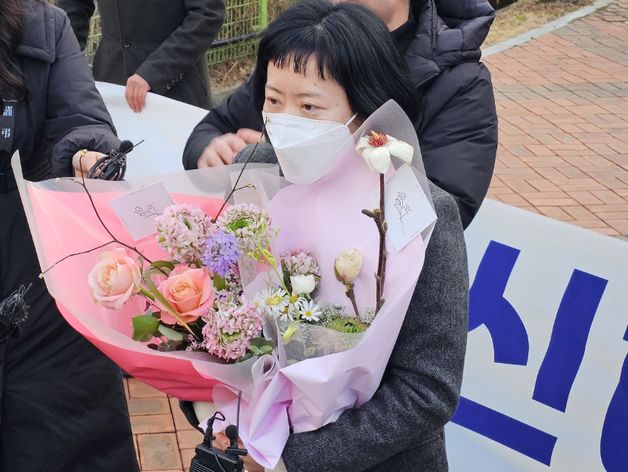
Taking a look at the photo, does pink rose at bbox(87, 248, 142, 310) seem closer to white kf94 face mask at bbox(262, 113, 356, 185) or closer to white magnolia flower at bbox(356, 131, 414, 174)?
white kf94 face mask at bbox(262, 113, 356, 185)

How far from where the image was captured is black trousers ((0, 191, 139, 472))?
2266mm

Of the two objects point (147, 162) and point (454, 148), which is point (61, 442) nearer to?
point (454, 148)

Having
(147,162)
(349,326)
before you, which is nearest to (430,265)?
(349,326)

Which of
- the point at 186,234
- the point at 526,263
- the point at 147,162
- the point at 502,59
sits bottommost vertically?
the point at 502,59

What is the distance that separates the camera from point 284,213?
172 cm

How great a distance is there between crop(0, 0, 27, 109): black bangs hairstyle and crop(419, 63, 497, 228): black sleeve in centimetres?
99

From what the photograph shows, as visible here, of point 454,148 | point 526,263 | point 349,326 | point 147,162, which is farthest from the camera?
point 147,162

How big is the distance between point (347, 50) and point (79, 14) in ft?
9.20

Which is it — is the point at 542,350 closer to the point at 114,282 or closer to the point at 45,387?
the point at 45,387

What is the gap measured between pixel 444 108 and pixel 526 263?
987 mm

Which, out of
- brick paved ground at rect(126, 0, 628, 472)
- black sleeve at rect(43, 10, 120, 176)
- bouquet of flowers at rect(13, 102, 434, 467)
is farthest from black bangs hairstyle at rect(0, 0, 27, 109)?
brick paved ground at rect(126, 0, 628, 472)

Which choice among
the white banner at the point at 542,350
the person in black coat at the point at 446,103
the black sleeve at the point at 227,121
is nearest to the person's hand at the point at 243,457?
the person in black coat at the point at 446,103

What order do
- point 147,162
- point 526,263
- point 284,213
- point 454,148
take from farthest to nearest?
point 147,162, point 526,263, point 454,148, point 284,213

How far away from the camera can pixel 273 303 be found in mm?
1515
